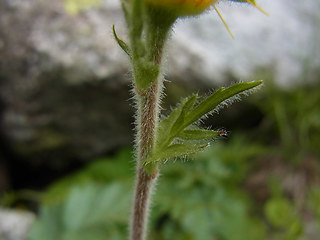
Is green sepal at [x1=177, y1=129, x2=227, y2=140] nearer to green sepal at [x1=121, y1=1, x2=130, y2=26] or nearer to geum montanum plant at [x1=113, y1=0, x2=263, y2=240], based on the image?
geum montanum plant at [x1=113, y1=0, x2=263, y2=240]

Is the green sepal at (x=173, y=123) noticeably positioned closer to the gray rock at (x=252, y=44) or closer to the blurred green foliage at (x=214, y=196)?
the blurred green foliage at (x=214, y=196)

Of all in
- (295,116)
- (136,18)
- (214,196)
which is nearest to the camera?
(136,18)

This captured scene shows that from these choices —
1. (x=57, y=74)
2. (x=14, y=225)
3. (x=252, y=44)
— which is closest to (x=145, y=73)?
(x=14, y=225)

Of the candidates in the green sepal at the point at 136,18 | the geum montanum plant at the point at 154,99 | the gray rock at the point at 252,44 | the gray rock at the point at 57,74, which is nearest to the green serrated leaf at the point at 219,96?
the geum montanum plant at the point at 154,99

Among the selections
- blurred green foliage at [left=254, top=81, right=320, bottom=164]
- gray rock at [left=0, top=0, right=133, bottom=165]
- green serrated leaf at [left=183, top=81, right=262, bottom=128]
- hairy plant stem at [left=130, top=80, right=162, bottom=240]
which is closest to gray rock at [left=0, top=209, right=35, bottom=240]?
gray rock at [left=0, top=0, right=133, bottom=165]

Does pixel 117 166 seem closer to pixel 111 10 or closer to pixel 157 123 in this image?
pixel 111 10

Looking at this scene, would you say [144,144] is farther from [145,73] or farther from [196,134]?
[145,73]

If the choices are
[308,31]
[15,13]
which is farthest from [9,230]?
[308,31]
